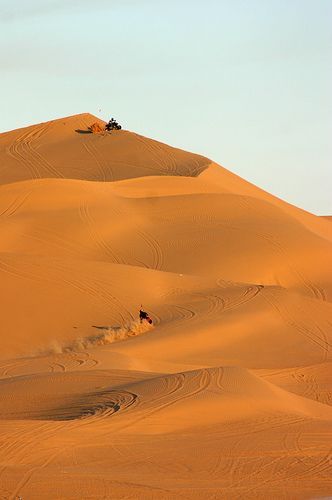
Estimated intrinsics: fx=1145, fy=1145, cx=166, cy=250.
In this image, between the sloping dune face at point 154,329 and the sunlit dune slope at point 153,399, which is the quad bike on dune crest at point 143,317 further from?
the sunlit dune slope at point 153,399

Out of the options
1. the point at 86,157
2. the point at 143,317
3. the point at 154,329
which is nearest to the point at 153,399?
the point at 154,329

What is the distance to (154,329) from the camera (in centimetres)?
2609

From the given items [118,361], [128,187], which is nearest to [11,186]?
[128,187]

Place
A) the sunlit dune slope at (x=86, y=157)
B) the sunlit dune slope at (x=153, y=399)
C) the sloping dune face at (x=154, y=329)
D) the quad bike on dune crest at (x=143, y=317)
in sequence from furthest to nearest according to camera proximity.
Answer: the sunlit dune slope at (x=86, y=157)
the quad bike on dune crest at (x=143, y=317)
the sunlit dune slope at (x=153, y=399)
the sloping dune face at (x=154, y=329)

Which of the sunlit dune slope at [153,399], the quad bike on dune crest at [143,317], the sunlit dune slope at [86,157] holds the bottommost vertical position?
the sunlit dune slope at [153,399]

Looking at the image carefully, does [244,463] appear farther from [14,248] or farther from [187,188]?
[187,188]

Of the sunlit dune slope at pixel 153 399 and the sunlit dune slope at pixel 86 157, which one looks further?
the sunlit dune slope at pixel 86 157

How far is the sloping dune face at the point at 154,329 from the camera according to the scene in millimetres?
12484

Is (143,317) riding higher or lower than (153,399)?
higher

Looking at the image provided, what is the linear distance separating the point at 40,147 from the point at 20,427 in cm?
4150

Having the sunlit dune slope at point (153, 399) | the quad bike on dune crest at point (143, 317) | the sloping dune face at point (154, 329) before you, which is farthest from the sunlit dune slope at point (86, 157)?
the sunlit dune slope at point (153, 399)

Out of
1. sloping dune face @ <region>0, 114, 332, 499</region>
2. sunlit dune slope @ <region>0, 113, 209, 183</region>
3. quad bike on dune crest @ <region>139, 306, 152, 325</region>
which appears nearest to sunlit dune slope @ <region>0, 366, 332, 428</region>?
sloping dune face @ <region>0, 114, 332, 499</region>

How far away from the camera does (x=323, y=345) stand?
25312mm

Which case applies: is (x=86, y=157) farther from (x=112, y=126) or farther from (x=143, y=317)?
(x=143, y=317)
